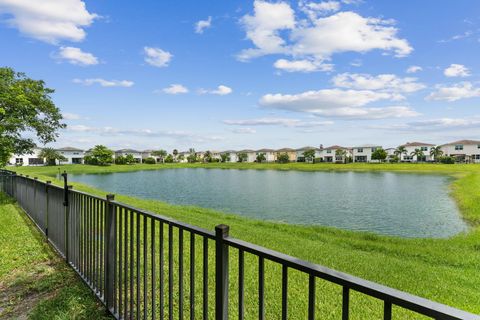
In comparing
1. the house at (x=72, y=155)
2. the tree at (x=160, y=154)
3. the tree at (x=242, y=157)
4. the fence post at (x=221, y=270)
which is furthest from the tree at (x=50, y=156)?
the fence post at (x=221, y=270)

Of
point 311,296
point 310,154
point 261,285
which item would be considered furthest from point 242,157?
point 311,296

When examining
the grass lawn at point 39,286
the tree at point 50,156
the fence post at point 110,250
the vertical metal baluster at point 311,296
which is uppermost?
the tree at point 50,156

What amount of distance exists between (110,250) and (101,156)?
252ft

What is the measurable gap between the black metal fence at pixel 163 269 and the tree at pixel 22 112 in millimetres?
5127

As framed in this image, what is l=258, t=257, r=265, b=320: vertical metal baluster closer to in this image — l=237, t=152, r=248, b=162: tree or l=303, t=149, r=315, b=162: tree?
l=303, t=149, r=315, b=162: tree

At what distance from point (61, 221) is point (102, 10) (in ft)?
25.8

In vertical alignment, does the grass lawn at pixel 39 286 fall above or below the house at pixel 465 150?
below

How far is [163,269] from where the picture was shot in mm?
2727

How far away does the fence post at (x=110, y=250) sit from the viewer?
3070mm

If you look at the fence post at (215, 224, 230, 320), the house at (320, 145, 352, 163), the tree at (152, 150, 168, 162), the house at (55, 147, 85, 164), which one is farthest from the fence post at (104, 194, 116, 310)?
the tree at (152, 150, 168, 162)

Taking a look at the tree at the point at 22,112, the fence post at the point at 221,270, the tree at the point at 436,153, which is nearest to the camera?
the fence post at the point at 221,270

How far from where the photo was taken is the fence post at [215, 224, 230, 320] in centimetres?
178

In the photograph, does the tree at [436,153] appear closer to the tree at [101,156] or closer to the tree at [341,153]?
the tree at [341,153]

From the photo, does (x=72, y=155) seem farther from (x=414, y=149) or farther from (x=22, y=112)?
(x=414, y=149)
